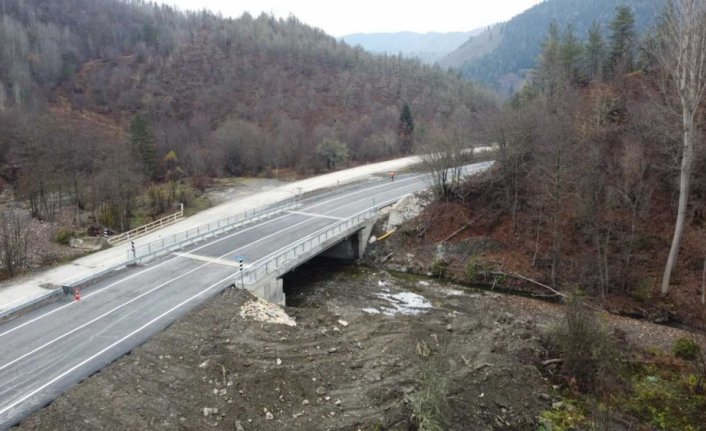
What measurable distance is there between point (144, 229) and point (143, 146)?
80.8ft

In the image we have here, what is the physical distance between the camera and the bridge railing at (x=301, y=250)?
2358cm

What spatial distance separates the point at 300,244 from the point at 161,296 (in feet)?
27.4

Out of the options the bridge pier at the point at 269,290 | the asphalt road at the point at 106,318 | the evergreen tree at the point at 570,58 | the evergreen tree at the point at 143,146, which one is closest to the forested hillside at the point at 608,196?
the bridge pier at the point at 269,290

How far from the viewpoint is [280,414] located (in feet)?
46.4

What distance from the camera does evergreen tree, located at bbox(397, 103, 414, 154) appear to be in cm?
7362

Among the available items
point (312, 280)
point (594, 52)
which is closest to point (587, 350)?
point (312, 280)

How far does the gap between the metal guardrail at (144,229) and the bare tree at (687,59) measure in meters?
31.5

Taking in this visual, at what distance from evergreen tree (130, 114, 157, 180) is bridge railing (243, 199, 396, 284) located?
3229cm

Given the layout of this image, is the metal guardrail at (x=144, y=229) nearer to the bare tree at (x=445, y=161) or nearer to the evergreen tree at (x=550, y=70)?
the bare tree at (x=445, y=161)

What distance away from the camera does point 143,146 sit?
2207 inches

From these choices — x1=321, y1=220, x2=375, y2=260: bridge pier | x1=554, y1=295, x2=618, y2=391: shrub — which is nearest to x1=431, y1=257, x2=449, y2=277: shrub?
x1=321, y1=220, x2=375, y2=260: bridge pier

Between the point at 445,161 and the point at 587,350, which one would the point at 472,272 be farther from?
the point at 587,350

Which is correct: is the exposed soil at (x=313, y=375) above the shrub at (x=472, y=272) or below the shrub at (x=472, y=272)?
above

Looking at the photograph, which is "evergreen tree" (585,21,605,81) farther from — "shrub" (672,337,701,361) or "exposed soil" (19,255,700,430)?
"shrub" (672,337,701,361)
